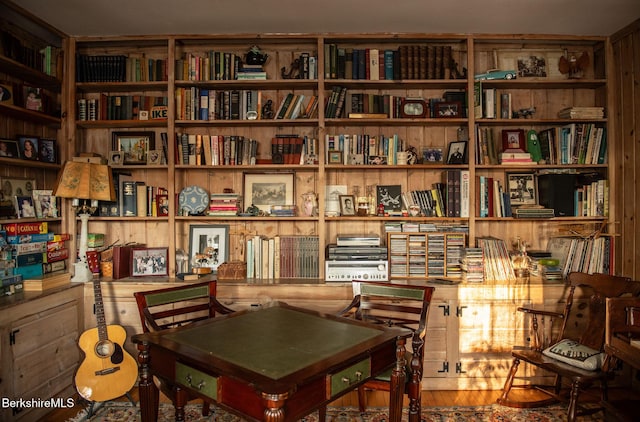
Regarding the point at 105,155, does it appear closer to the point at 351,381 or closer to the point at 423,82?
the point at 423,82

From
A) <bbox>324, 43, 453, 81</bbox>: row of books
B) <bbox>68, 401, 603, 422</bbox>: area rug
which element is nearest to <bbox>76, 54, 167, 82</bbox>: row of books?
<bbox>324, 43, 453, 81</bbox>: row of books

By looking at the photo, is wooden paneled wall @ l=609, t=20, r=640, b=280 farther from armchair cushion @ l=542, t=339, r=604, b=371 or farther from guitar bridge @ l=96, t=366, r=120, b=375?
guitar bridge @ l=96, t=366, r=120, b=375

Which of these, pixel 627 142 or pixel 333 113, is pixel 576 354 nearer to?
pixel 627 142

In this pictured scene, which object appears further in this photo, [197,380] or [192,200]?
[192,200]

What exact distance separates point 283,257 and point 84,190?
153cm

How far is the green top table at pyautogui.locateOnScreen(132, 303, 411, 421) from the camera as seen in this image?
138 cm

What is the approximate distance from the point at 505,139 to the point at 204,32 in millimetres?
2529

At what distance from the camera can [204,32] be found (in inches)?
132

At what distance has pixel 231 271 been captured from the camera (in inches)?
131

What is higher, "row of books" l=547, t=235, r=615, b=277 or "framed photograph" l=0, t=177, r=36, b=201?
"framed photograph" l=0, t=177, r=36, b=201

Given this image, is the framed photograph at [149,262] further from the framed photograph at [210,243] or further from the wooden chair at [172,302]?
the wooden chair at [172,302]

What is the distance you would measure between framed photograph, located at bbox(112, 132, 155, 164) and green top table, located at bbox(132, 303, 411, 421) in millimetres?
2040

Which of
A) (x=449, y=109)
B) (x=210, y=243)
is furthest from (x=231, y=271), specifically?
(x=449, y=109)

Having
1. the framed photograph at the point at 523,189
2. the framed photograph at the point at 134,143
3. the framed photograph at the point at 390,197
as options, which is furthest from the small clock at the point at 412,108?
the framed photograph at the point at 134,143
